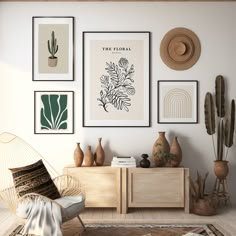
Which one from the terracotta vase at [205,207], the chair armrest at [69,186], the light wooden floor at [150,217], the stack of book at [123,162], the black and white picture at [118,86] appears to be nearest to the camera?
the chair armrest at [69,186]

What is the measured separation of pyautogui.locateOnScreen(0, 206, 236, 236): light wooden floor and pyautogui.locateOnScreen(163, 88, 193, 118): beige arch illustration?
1.27 metres

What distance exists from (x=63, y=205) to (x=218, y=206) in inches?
93.7

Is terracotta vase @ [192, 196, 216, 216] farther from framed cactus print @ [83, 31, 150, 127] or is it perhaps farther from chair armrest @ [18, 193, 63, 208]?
chair armrest @ [18, 193, 63, 208]

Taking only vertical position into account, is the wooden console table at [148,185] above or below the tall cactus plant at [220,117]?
below

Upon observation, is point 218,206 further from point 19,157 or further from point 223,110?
point 19,157

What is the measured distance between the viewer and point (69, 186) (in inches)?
161

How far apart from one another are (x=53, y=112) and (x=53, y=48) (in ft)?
2.86

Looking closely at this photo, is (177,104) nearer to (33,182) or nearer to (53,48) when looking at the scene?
(53,48)

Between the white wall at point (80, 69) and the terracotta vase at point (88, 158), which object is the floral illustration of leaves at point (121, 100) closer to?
the white wall at point (80, 69)

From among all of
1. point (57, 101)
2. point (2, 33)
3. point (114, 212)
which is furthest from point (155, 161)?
point (2, 33)

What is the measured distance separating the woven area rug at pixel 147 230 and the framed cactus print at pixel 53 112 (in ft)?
4.64

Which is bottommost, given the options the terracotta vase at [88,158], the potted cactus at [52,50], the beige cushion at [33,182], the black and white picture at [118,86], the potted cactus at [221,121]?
the beige cushion at [33,182]

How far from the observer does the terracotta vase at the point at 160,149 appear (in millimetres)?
4516

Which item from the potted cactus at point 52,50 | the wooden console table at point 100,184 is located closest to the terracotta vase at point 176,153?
the wooden console table at point 100,184
